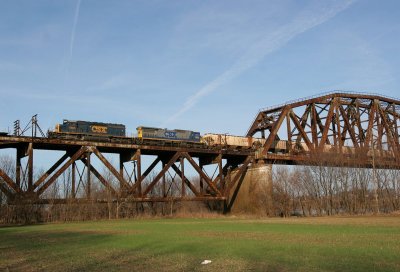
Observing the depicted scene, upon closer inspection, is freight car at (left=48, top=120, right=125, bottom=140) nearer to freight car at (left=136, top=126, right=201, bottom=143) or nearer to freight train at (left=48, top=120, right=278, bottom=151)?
freight train at (left=48, top=120, right=278, bottom=151)

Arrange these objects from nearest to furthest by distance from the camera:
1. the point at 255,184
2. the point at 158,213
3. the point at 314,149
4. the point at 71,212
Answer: the point at 71,212 → the point at 158,213 → the point at 255,184 → the point at 314,149

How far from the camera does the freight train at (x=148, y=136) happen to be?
5888cm

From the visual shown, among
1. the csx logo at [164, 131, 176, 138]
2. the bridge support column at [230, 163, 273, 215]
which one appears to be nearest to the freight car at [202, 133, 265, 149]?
the bridge support column at [230, 163, 273, 215]

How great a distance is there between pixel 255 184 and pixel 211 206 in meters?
9.25

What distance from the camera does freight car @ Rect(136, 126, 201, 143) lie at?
6506 centimetres

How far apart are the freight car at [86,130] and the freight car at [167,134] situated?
127 inches

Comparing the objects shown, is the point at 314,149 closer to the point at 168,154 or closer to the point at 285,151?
the point at 285,151

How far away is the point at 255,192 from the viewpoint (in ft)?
232

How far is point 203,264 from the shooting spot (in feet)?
48.8

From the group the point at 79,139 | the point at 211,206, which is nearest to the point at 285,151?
the point at 211,206

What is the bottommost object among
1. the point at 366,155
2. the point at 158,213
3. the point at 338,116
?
the point at 158,213

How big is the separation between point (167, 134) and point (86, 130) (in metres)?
13.2

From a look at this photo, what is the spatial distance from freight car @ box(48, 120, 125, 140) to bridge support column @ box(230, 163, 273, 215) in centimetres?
2298

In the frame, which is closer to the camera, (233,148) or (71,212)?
(71,212)
